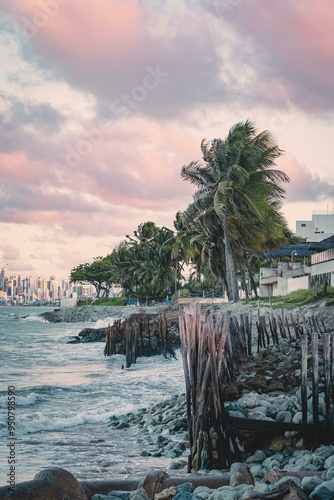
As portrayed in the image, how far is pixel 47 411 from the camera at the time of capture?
16.9m

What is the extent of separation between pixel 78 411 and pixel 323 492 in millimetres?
11385

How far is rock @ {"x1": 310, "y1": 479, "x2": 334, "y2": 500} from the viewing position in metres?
6.30

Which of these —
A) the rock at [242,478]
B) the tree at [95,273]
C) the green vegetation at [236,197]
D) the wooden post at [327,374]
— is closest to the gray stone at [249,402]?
the wooden post at [327,374]

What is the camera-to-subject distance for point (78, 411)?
55.3ft

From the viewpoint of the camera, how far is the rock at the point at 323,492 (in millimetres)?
6301

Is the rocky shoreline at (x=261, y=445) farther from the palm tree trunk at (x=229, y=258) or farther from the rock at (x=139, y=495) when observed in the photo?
the palm tree trunk at (x=229, y=258)

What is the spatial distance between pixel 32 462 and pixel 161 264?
6893cm

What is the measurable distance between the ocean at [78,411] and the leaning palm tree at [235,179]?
40.3 feet

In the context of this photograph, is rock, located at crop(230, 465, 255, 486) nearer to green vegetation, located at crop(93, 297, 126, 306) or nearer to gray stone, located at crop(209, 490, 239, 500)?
gray stone, located at crop(209, 490, 239, 500)

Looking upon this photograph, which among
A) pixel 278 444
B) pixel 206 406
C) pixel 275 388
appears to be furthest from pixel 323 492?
pixel 275 388

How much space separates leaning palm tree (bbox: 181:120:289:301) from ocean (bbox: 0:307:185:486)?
12276 mm

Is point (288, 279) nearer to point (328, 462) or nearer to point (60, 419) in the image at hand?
point (60, 419)

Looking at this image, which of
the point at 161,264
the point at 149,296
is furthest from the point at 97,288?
the point at 161,264

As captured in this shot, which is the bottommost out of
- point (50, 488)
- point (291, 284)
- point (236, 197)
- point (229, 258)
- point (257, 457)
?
point (257, 457)
